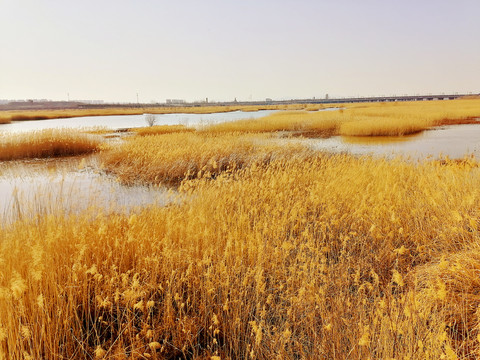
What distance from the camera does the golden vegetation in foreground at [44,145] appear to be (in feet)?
50.2

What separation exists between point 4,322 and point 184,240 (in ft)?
6.97

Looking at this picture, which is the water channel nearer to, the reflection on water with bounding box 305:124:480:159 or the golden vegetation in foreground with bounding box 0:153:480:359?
the reflection on water with bounding box 305:124:480:159

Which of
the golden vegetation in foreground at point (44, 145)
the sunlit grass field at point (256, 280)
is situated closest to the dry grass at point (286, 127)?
the golden vegetation in foreground at point (44, 145)

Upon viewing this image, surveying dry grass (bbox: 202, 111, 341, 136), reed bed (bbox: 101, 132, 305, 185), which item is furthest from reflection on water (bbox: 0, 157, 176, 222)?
dry grass (bbox: 202, 111, 341, 136)

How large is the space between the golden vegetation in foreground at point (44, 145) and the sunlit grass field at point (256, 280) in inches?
510

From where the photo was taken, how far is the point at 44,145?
15969mm

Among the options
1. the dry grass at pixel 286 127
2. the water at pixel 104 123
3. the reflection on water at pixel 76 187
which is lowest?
the reflection on water at pixel 76 187

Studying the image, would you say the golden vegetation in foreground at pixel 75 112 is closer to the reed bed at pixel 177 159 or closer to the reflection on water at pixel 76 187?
the reflection on water at pixel 76 187

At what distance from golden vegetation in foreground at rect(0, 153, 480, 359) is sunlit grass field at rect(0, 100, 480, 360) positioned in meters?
0.02

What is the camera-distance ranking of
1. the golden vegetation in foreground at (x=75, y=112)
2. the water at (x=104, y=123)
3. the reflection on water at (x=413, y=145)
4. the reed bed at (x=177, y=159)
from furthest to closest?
the golden vegetation in foreground at (x=75, y=112), the water at (x=104, y=123), the reflection on water at (x=413, y=145), the reed bed at (x=177, y=159)

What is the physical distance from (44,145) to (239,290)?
16195 mm

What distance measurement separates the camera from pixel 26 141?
52.2 feet

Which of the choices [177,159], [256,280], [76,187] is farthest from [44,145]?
[256,280]

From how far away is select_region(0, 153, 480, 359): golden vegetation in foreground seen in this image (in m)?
2.44
